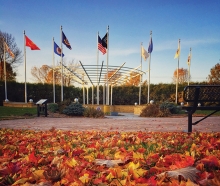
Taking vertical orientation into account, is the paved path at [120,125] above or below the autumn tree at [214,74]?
below

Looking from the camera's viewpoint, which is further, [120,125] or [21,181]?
[120,125]

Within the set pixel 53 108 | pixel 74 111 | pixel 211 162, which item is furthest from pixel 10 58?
pixel 211 162

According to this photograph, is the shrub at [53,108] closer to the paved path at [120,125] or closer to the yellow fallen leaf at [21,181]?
the paved path at [120,125]

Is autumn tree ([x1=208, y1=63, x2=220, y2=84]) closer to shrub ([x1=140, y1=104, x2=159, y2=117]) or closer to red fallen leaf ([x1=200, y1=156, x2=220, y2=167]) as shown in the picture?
shrub ([x1=140, y1=104, x2=159, y2=117])

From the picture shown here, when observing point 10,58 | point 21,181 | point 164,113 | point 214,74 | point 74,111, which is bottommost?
point 164,113

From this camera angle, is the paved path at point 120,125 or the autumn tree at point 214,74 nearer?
the paved path at point 120,125

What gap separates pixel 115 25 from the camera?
52.1ft

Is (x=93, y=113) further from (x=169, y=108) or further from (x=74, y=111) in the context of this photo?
(x=169, y=108)

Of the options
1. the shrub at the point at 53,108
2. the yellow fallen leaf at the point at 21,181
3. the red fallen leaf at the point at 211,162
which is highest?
the red fallen leaf at the point at 211,162

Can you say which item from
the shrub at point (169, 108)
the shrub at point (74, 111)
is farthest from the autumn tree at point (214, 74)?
the shrub at point (74, 111)

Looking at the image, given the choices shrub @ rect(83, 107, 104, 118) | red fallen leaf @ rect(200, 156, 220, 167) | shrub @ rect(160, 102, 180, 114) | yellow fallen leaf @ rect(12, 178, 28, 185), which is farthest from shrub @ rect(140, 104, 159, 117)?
yellow fallen leaf @ rect(12, 178, 28, 185)

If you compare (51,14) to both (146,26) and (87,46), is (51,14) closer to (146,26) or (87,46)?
(87,46)

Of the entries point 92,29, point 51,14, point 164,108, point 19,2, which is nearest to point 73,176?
point 164,108

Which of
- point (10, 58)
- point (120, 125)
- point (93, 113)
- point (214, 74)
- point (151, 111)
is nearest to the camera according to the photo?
point (120, 125)
